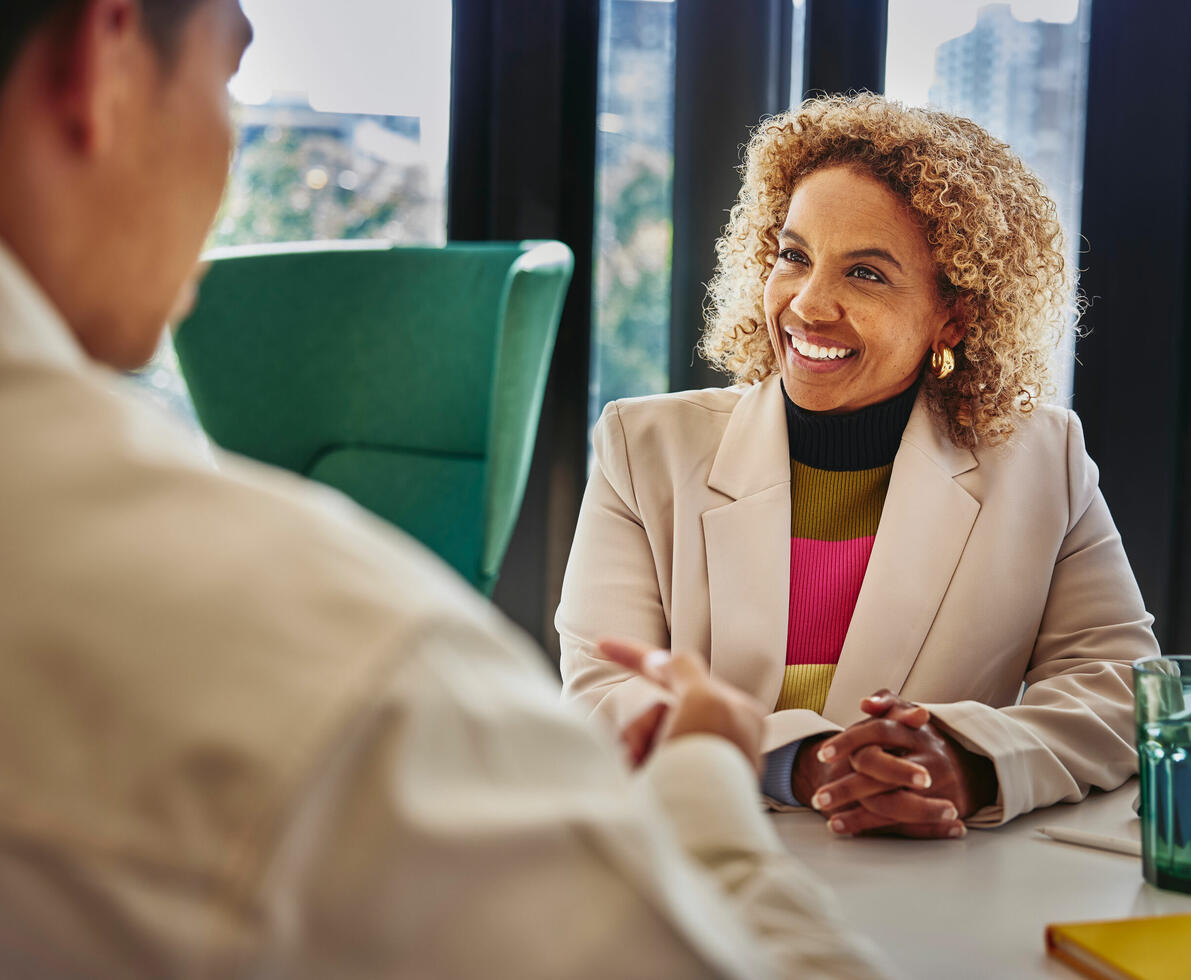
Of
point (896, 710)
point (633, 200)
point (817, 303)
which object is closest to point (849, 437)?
point (817, 303)

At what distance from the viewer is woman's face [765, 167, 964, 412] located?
188 cm

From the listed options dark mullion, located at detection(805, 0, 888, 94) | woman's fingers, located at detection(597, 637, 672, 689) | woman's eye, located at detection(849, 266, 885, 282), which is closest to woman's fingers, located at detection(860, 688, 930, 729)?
woman's fingers, located at detection(597, 637, 672, 689)

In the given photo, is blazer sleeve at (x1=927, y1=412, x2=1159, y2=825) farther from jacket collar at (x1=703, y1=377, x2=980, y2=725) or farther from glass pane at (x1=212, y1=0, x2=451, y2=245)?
glass pane at (x1=212, y1=0, x2=451, y2=245)

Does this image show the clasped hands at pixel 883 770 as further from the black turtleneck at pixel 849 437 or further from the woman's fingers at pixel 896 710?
the black turtleneck at pixel 849 437

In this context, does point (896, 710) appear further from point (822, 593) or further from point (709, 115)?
point (709, 115)

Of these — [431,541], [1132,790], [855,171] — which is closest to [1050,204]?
[855,171]

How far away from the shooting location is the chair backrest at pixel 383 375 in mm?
1911

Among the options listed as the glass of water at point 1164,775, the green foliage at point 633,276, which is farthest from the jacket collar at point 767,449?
the glass of water at point 1164,775

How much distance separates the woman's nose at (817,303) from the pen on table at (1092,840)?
932mm

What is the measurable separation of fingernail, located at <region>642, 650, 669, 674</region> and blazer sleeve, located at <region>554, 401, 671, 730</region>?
2.35 feet

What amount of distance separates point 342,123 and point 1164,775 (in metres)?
2.04

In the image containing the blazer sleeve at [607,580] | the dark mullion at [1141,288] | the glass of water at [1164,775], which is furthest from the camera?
the dark mullion at [1141,288]

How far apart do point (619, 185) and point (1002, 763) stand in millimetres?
1590

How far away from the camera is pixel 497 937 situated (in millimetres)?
415
